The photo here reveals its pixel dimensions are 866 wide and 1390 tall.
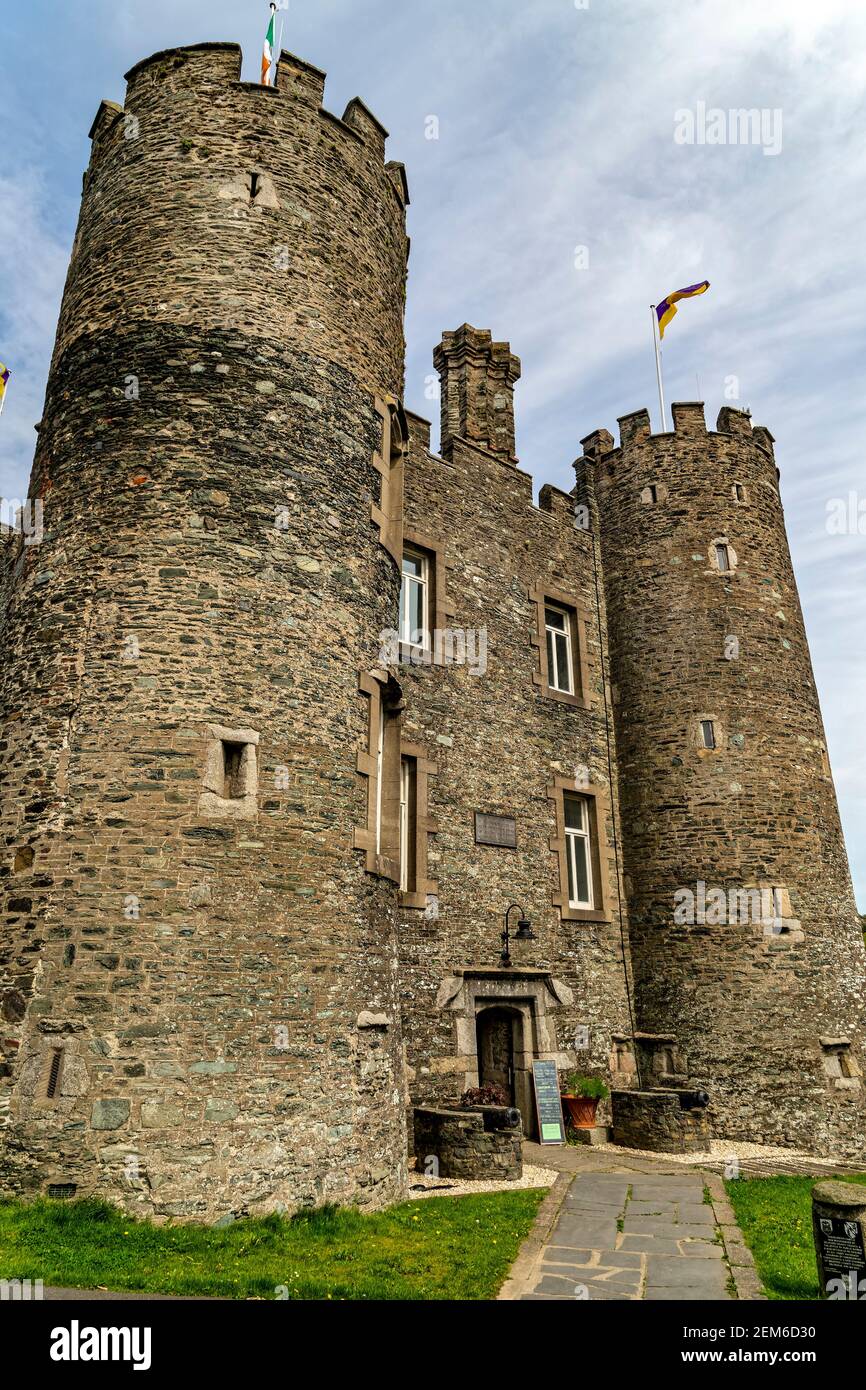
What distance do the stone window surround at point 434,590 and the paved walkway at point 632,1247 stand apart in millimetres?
7113

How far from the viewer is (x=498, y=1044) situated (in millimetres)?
12789

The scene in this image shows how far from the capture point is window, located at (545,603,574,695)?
50.9 ft

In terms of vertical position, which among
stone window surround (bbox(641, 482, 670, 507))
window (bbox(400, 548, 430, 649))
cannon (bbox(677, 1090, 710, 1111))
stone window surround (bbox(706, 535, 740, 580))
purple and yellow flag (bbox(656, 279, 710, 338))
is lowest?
cannon (bbox(677, 1090, 710, 1111))

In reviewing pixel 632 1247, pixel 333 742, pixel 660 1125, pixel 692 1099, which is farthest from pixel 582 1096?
pixel 333 742

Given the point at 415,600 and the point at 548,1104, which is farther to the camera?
the point at 415,600

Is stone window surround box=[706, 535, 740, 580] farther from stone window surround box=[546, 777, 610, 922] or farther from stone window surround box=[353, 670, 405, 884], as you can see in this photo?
stone window surround box=[353, 670, 405, 884]

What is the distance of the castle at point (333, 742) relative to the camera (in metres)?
7.01

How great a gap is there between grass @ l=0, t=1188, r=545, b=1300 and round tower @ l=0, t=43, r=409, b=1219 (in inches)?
11.3

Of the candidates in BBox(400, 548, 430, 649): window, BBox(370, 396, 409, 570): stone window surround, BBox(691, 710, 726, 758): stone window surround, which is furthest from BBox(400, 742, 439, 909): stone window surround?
BBox(691, 710, 726, 758): stone window surround

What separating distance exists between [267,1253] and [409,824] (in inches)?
255

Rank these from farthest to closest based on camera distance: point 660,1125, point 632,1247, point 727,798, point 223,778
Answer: point 727,798 → point 660,1125 → point 223,778 → point 632,1247

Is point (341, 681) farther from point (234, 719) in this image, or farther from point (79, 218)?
point (79, 218)

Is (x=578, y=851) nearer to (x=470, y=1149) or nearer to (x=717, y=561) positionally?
(x=717, y=561)

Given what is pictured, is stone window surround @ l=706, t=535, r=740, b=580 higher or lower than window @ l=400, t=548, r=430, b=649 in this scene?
higher
